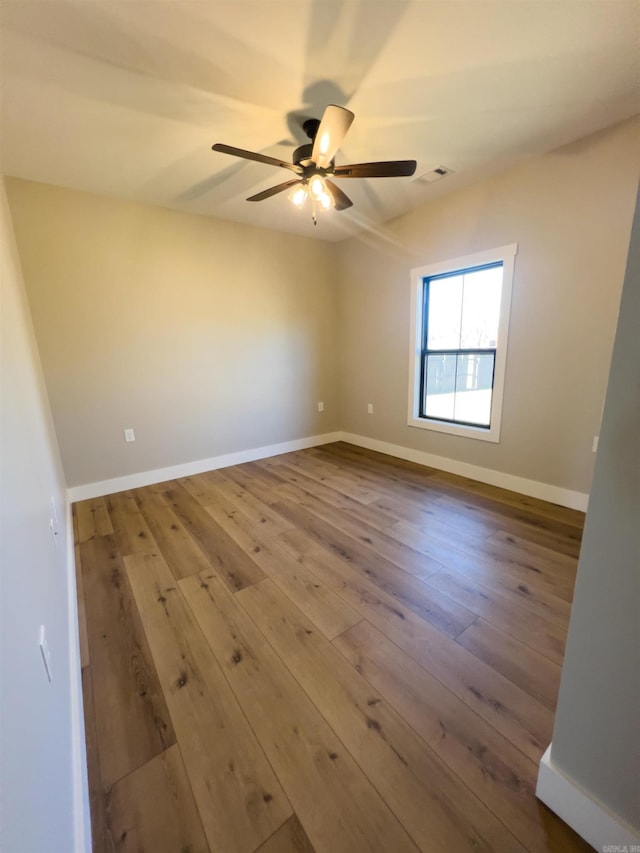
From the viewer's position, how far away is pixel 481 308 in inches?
120

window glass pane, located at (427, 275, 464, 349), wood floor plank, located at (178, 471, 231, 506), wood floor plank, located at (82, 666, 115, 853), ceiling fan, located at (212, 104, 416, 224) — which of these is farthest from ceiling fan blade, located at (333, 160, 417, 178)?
wood floor plank, located at (82, 666, 115, 853)

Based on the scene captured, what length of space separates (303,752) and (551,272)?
3.20 m

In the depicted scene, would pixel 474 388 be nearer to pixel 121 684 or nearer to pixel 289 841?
pixel 289 841

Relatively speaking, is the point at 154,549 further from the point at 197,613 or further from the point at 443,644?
the point at 443,644

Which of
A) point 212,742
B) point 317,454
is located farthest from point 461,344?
point 212,742

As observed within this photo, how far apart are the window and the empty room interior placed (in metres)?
0.04

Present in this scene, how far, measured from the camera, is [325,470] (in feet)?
11.8

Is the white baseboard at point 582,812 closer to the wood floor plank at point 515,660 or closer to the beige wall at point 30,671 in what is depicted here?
the wood floor plank at point 515,660

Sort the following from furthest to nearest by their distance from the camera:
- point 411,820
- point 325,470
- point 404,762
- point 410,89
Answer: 1. point 325,470
2. point 410,89
3. point 404,762
4. point 411,820

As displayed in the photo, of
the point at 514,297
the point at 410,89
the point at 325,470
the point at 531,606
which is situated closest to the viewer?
the point at 531,606

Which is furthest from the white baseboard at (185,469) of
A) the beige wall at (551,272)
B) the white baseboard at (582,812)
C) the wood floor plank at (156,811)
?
the white baseboard at (582,812)

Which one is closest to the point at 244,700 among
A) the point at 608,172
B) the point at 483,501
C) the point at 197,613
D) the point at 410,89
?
the point at 197,613

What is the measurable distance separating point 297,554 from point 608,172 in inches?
127

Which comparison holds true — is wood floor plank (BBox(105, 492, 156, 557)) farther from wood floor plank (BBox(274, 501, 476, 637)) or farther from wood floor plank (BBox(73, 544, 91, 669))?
wood floor plank (BBox(274, 501, 476, 637))
